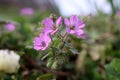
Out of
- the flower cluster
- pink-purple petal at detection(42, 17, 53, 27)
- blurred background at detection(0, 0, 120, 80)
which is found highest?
pink-purple petal at detection(42, 17, 53, 27)

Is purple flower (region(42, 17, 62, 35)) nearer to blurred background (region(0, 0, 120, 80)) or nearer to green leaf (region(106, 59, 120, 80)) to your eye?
blurred background (region(0, 0, 120, 80))

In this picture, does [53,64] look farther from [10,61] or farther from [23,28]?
[23,28]

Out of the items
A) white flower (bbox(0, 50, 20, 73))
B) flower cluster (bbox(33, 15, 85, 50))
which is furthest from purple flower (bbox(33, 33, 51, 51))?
white flower (bbox(0, 50, 20, 73))

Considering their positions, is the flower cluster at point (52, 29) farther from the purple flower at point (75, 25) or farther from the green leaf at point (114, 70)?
the green leaf at point (114, 70)

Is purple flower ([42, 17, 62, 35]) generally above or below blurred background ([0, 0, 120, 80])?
above

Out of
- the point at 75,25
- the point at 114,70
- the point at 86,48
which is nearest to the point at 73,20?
the point at 75,25

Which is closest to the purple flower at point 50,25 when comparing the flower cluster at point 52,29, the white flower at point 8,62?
the flower cluster at point 52,29
